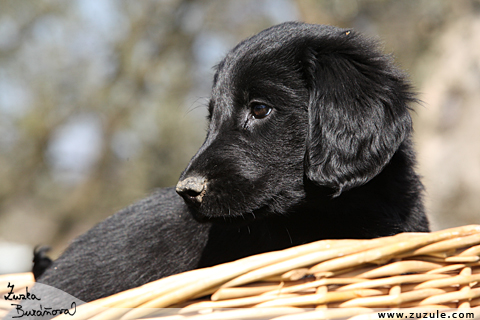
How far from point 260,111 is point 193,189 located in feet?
1.60

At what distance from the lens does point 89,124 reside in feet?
31.0

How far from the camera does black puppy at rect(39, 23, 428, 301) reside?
6.18ft

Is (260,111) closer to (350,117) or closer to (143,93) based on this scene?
(350,117)

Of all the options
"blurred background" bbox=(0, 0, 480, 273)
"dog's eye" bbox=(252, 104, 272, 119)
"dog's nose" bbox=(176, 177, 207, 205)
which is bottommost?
"dog's nose" bbox=(176, 177, 207, 205)

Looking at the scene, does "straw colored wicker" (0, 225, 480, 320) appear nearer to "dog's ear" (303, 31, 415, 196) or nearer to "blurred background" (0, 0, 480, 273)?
"dog's ear" (303, 31, 415, 196)

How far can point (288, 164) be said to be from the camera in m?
2.02

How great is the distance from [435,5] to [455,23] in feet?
1.35

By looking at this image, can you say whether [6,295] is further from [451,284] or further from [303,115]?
[451,284]

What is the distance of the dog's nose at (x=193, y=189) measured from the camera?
187cm
